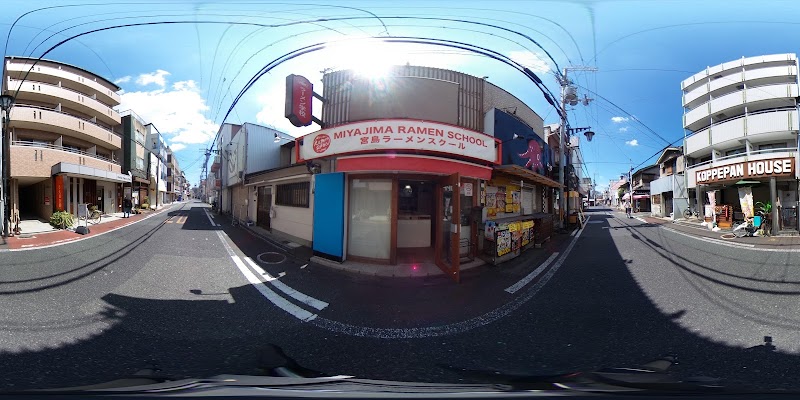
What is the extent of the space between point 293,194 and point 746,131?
1032 inches

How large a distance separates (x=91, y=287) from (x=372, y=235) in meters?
5.12

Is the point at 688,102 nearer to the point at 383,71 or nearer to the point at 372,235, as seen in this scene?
the point at 383,71

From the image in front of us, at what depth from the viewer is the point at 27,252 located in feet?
25.6

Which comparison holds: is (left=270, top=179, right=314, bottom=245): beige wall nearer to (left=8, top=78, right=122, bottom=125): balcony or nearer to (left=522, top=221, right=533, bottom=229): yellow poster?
(left=522, top=221, right=533, bottom=229): yellow poster

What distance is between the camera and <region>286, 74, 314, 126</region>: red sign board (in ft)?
24.4

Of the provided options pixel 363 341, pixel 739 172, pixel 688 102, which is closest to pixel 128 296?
pixel 363 341

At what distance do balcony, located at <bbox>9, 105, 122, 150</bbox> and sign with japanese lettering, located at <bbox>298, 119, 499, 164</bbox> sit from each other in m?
20.7

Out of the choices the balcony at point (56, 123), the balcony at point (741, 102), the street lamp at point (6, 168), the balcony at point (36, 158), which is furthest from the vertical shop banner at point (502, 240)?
the balcony at point (56, 123)

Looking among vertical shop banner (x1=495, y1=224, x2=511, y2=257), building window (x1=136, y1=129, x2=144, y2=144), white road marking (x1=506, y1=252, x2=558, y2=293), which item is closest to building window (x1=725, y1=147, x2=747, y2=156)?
white road marking (x1=506, y1=252, x2=558, y2=293)

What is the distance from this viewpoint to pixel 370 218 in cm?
747

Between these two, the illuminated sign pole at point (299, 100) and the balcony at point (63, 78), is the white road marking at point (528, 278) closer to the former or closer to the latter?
the illuminated sign pole at point (299, 100)

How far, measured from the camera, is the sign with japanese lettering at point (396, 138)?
6.72 m

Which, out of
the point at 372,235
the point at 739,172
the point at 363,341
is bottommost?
the point at 363,341

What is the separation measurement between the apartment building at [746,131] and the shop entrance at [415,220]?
16.6m
